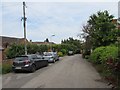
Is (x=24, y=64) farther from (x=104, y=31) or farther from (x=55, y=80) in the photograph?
(x=104, y=31)

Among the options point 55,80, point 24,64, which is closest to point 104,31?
point 24,64

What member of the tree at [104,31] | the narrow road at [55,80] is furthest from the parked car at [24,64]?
the tree at [104,31]

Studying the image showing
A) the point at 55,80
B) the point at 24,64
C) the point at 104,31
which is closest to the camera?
the point at 55,80

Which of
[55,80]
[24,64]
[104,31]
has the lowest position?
[55,80]

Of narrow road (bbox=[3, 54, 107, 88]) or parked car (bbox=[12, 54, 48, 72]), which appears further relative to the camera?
parked car (bbox=[12, 54, 48, 72])

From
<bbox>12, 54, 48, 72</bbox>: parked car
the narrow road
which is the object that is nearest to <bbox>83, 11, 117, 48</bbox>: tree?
<bbox>12, 54, 48, 72</bbox>: parked car

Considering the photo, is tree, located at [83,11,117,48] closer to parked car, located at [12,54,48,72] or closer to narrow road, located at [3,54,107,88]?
parked car, located at [12,54,48,72]

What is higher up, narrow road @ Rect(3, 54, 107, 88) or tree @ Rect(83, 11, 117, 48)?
tree @ Rect(83, 11, 117, 48)

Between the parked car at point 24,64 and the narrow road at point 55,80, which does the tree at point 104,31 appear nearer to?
the parked car at point 24,64

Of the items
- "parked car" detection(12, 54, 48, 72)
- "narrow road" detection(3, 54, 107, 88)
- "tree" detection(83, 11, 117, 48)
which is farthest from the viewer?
"tree" detection(83, 11, 117, 48)

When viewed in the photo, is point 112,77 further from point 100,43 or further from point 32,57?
point 100,43

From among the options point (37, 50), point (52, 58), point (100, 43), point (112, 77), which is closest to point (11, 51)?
point (37, 50)

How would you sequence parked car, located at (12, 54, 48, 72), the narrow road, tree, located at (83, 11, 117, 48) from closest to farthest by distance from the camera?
the narrow road → parked car, located at (12, 54, 48, 72) → tree, located at (83, 11, 117, 48)

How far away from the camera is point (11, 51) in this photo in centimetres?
4297
